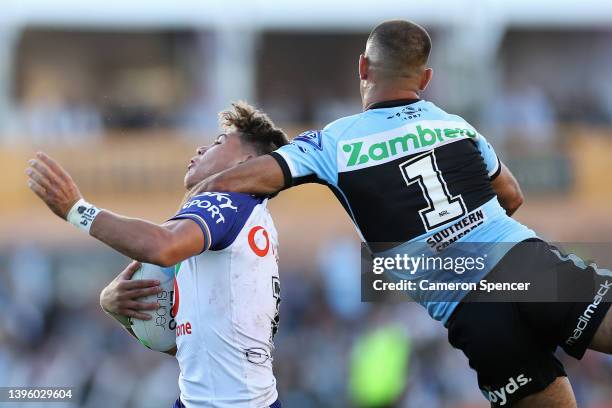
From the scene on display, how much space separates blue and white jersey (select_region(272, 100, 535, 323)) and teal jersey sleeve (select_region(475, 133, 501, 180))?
17 centimetres

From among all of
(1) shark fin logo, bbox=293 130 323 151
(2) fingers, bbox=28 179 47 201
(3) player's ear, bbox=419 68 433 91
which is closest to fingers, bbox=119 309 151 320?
(2) fingers, bbox=28 179 47 201

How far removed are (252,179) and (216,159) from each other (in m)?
0.37

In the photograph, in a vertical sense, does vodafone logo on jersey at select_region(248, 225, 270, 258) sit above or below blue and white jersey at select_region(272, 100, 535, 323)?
below

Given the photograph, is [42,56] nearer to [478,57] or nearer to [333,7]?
[333,7]

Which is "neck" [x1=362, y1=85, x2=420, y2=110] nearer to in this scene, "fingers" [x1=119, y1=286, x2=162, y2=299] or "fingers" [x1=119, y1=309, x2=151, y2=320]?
"fingers" [x1=119, y1=286, x2=162, y2=299]

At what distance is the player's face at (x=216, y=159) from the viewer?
5.81 m

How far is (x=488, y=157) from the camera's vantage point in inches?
238

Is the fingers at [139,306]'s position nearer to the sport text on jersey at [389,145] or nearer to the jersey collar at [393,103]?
the sport text on jersey at [389,145]

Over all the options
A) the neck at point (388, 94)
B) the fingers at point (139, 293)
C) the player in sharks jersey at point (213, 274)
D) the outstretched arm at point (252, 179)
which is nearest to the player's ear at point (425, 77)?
the neck at point (388, 94)

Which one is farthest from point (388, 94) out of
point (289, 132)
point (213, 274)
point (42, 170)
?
point (289, 132)

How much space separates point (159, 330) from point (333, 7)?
1830cm

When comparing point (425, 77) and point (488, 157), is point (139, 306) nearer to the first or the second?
point (425, 77)

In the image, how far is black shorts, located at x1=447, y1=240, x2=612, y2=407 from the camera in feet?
18.3

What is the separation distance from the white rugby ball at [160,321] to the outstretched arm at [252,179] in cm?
52
